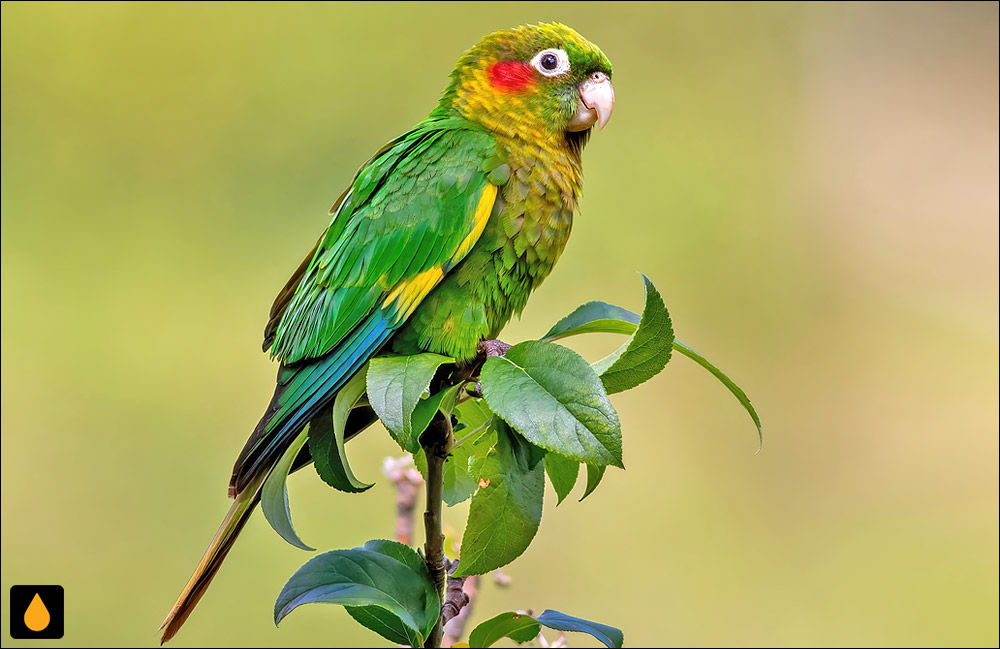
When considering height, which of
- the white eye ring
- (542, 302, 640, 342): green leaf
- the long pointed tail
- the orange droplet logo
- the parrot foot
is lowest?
the orange droplet logo

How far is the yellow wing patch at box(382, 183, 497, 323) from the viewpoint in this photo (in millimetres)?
676

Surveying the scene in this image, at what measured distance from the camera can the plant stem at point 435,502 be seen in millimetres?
526

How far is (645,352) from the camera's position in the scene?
501 mm

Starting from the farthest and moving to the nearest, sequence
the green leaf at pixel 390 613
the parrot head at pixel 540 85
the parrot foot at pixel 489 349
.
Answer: the parrot head at pixel 540 85 < the parrot foot at pixel 489 349 < the green leaf at pixel 390 613

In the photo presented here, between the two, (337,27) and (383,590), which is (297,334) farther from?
(337,27)

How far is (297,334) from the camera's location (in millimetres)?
676

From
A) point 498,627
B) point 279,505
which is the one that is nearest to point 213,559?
point 279,505

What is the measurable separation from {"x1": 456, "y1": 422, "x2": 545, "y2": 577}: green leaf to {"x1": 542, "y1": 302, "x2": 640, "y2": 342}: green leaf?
0.10 metres

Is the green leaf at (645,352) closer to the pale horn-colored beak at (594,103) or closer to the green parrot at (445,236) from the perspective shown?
the green parrot at (445,236)

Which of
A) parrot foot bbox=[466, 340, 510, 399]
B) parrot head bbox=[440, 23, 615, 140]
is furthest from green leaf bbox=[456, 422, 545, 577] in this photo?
parrot head bbox=[440, 23, 615, 140]

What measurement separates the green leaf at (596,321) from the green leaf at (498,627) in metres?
0.18

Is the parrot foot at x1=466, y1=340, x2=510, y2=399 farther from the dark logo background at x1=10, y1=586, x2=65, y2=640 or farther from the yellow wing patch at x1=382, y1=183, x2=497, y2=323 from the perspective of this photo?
the dark logo background at x1=10, y1=586, x2=65, y2=640

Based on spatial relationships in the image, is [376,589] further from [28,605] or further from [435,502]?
[28,605]

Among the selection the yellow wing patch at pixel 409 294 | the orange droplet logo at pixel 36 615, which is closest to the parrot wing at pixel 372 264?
the yellow wing patch at pixel 409 294
